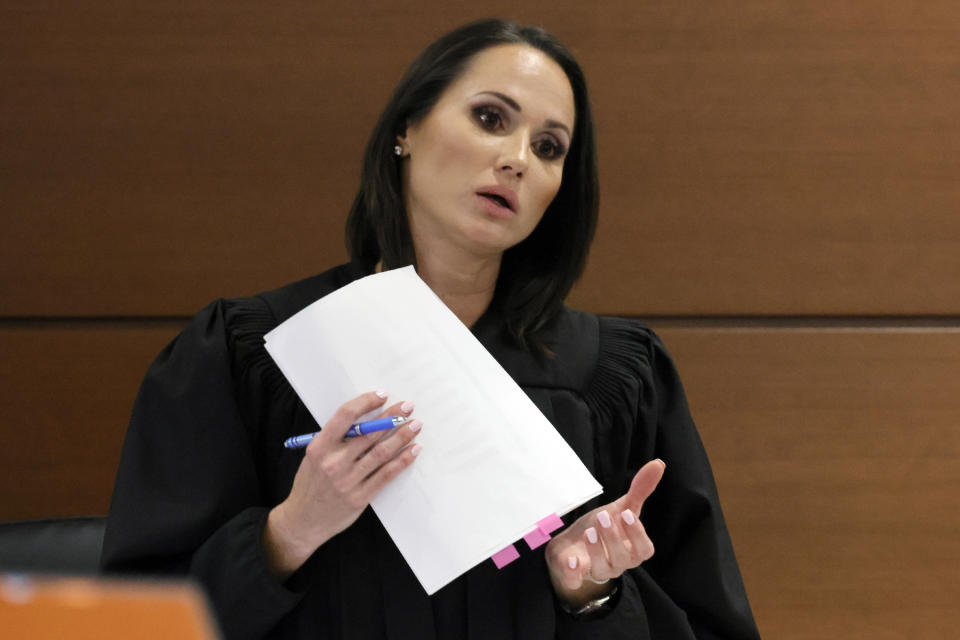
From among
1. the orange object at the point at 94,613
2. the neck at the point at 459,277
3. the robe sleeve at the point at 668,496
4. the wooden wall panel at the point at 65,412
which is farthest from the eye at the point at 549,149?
the orange object at the point at 94,613

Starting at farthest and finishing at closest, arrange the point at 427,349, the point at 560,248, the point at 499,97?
the point at 560,248
the point at 499,97
the point at 427,349

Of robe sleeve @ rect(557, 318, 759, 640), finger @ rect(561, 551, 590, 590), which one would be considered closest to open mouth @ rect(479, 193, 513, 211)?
robe sleeve @ rect(557, 318, 759, 640)

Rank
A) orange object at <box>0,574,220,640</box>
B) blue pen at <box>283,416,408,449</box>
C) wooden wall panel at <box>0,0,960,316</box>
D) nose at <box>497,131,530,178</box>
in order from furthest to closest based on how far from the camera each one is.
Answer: wooden wall panel at <box>0,0,960,316</box>, nose at <box>497,131,530,178</box>, blue pen at <box>283,416,408,449</box>, orange object at <box>0,574,220,640</box>

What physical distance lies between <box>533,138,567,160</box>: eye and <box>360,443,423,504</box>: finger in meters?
0.49

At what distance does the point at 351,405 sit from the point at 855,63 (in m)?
1.30

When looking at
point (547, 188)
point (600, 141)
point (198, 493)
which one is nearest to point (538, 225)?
point (547, 188)

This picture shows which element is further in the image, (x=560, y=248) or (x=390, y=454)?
(x=560, y=248)

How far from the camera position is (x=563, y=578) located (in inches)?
40.9

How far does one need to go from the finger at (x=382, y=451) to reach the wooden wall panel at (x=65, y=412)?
877 mm

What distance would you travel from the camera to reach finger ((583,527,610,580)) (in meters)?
1.00

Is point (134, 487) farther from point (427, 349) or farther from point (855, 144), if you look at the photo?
point (855, 144)

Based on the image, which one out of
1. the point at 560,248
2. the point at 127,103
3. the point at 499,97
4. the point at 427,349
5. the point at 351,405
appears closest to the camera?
the point at 351,405

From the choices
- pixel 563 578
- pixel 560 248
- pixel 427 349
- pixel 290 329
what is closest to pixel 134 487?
pixel 290 329

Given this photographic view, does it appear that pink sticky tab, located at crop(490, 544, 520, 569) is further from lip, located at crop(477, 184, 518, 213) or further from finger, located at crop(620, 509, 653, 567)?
lip, located at crop(477, 184, 518, 213)
